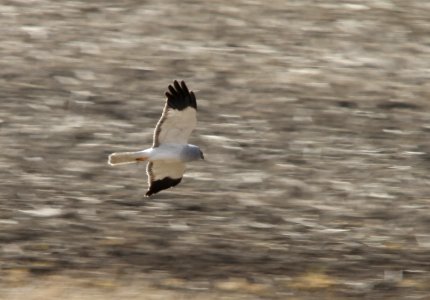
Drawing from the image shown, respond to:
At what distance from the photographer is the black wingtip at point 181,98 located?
42.7ft

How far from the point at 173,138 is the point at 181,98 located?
633 mm

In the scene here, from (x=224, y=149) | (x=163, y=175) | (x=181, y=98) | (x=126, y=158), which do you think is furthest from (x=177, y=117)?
(x=224, y=149)

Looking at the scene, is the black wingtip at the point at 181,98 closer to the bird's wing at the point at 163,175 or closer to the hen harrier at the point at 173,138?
the hen harrier at the point at 173,138

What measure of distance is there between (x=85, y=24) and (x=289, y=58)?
3.13 meters

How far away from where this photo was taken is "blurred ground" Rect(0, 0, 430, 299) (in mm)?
13484

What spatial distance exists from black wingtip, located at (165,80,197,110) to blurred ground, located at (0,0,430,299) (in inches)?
63.8

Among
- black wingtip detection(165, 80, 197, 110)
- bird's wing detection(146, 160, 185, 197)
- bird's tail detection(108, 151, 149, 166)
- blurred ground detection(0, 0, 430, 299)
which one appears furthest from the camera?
bird's wing detection(146, 160, 185, 197)

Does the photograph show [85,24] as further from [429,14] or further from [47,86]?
[429,14]

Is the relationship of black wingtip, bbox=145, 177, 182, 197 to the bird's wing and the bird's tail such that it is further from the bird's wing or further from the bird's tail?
the bird's tail

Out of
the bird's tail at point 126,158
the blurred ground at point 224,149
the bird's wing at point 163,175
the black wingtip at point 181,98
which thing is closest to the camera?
the black wingtip at point 181,98

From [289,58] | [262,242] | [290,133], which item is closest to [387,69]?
[289,58]

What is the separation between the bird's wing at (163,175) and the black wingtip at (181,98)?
89 centimetres

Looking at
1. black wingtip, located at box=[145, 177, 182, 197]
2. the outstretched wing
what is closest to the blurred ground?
black wingtip, located at box=[145, 177, 182, 197]

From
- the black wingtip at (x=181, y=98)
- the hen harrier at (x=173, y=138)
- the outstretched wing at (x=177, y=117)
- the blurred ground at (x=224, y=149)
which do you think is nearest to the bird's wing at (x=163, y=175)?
the hen harrier at (x=173, y=138)
